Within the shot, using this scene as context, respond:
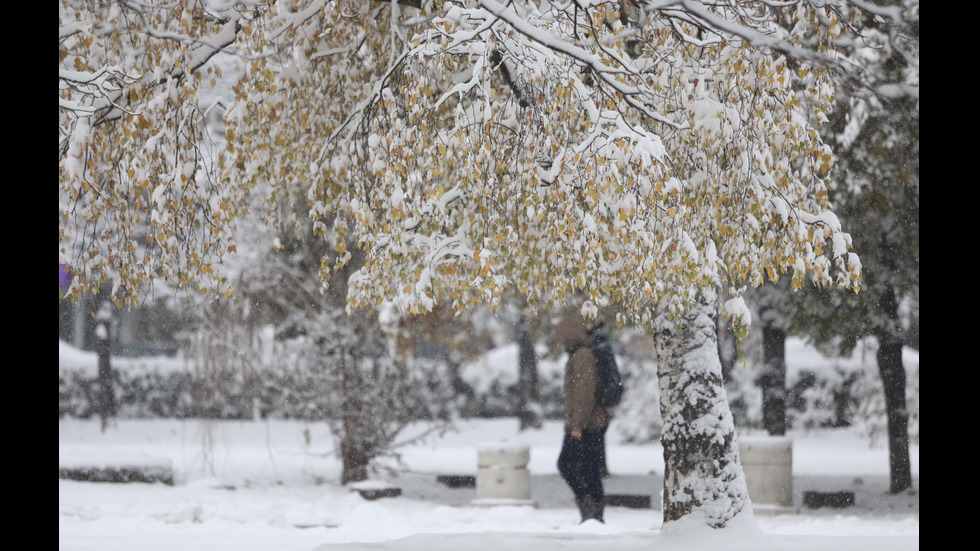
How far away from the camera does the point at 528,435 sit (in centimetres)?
2003

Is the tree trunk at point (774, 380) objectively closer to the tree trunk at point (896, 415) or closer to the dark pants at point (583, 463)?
the tree trunk at point (896, 415)

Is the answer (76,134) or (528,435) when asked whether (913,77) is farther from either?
(528,435)

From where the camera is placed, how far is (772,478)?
10172mm

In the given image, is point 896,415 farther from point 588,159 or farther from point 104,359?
point 104,359

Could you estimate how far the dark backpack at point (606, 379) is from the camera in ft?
28.8

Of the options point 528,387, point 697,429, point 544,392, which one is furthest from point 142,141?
point 544,392

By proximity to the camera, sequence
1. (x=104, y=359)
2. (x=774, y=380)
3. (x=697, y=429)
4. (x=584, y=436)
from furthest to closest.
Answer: (x=104, y=359)
(x=774, y=380)
(x=584, y=436)
(x=697, y=429)

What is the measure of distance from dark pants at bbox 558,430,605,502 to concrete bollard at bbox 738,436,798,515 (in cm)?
239

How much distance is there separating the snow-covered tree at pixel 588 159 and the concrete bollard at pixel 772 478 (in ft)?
12.4

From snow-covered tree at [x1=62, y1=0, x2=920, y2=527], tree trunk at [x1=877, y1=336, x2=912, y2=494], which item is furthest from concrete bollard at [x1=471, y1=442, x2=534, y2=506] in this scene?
tree trunk at [x1=877, y1=336, x2=912, y2=494]

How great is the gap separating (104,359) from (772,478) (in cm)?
1381

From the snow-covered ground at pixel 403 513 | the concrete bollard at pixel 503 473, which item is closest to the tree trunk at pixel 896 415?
the snow-covered ground at pixel 403 513
